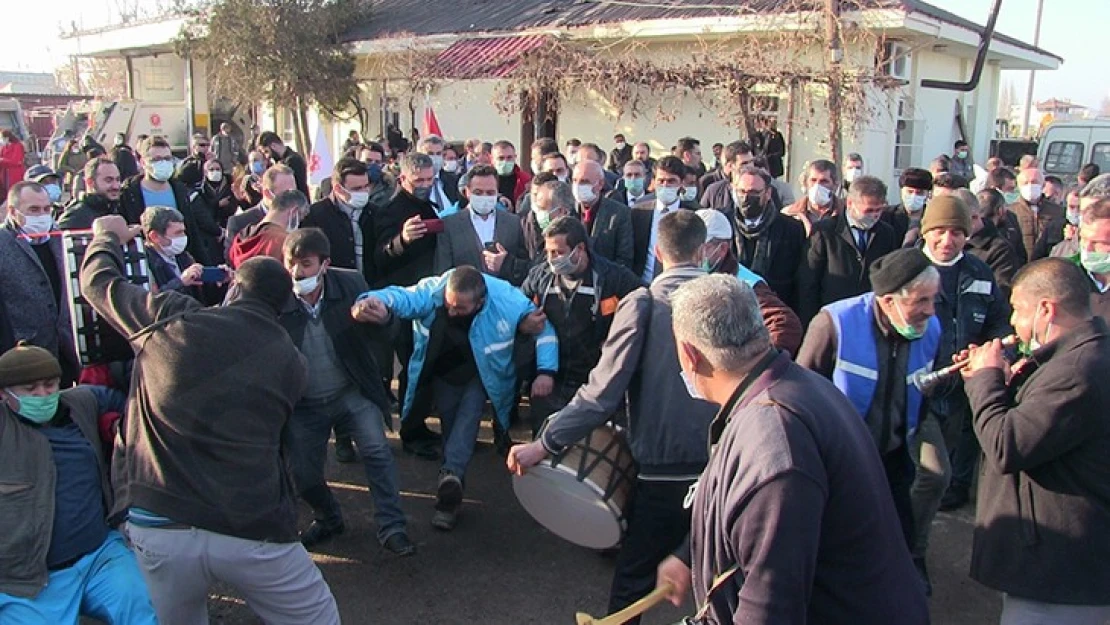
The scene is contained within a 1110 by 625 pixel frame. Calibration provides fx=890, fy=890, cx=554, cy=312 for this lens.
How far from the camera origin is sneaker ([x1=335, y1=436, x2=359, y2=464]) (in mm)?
6457

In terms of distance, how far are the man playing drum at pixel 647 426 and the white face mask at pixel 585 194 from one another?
357 cm

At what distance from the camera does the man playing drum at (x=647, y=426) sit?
3.64m

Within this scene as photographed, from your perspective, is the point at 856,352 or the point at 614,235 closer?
the point at 856,352

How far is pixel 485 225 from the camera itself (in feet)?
22.7

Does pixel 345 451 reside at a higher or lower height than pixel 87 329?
lower

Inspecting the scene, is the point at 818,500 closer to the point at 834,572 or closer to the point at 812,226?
the point at 834,572

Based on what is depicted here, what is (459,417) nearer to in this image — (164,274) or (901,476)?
(164,274)

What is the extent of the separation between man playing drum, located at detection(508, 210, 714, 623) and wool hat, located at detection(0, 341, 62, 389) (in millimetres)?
2010

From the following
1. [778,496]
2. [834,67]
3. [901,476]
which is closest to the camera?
[778,496]

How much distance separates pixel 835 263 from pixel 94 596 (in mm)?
4930

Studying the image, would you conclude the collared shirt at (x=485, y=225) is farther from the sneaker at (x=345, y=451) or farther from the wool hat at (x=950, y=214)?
the wool hat at (x=950, y=214)

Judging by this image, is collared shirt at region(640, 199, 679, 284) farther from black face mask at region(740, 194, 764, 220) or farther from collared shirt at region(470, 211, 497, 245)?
collared shirt at region(470, 211, 497, 245)

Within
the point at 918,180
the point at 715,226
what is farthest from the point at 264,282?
the point at 918,180

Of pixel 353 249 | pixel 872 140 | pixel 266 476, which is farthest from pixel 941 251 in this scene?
pixel 872 140
